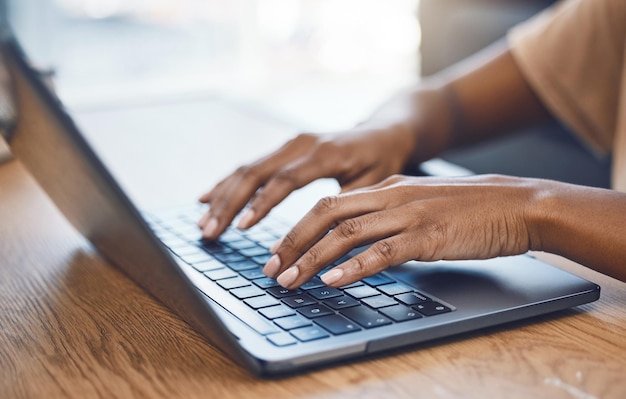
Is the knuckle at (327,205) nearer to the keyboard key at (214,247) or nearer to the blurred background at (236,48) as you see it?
the keyboard key at (214,247)

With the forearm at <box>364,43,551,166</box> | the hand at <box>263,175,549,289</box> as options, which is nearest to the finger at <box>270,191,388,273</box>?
the hand at <box>263,175,549,289</box>

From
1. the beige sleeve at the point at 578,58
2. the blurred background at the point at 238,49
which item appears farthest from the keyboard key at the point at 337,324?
the blurred background at the point at 238,49

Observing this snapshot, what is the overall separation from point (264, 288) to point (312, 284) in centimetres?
4

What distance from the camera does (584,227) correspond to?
0.67 m

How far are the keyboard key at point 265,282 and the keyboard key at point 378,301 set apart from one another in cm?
8

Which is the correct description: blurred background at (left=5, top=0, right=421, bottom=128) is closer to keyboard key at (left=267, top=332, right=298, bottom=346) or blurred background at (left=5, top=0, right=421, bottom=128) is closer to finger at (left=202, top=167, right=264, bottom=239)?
finger at (left=202, top=167, right=264, bottom=239)

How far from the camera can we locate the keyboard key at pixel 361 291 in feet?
2.03

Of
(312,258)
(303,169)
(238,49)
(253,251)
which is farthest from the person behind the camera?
(238,49)

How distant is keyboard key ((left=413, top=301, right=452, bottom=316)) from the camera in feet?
1.93

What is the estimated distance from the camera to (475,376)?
1.72 ft

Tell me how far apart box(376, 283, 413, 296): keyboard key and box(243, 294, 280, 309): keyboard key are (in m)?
0.08

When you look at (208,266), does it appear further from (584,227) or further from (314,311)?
(584,227)

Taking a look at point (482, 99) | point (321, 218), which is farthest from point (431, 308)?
point (482, 99)

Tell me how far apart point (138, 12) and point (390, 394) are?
4.57 m
